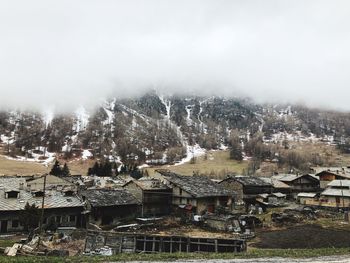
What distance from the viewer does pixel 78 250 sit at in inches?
1543

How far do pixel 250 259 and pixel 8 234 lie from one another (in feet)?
110

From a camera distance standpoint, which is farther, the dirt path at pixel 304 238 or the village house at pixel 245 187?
the village house at pixel 245 187

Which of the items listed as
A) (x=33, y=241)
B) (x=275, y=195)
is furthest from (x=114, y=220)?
(x=275, y=195)

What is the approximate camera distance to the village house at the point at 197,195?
67.8 meters

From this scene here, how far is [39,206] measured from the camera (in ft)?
177

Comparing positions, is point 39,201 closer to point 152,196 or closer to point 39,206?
point 39,206

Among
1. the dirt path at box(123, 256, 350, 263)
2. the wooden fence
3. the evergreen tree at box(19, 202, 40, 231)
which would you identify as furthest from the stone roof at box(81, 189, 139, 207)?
the dirt path at box(123, 256, 350, 263)

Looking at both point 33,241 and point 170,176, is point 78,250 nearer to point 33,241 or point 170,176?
point 33,241

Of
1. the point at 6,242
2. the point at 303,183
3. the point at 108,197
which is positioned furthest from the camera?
the point at 303,183

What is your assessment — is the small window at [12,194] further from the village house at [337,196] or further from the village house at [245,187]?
the village house at [337,196]

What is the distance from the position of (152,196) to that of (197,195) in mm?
8281

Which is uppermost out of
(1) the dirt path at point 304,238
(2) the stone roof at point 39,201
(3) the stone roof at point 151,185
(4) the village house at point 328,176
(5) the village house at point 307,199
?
(4) the village house at point 328,176

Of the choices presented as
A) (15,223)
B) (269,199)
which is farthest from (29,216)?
(269,199)

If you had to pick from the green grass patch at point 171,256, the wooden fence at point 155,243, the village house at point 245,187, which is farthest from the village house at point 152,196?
the green grass patch at point 171,256
